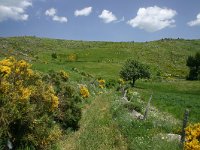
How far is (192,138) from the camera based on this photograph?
14336 millimetres

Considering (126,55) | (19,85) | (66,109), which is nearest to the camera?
(19,85)

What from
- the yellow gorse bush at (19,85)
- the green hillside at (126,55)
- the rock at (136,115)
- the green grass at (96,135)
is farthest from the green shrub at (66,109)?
the green hillside at (126,55)

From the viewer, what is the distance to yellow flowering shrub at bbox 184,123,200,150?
43.5ft

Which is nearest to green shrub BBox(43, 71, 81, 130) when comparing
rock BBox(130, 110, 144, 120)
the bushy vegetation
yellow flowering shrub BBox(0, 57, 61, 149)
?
the bushy vegetation

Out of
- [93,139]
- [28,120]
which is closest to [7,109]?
[28,120]

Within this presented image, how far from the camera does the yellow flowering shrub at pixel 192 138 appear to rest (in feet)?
43.5

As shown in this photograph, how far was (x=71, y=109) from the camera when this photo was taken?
18.6 metres

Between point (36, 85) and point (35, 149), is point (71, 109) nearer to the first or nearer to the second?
point (36, 85)

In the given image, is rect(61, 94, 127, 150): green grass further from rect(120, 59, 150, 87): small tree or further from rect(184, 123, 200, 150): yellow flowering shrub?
rect(120, 59, 150, 87): small tree

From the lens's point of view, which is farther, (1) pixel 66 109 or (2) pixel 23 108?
(1) pixel 66 109

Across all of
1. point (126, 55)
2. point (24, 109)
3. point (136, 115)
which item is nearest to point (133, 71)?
point (136, 115)

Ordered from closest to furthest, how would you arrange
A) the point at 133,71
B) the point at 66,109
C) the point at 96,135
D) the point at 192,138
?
1. the point at 192,138
2. the point at 96,135
3. the point at 66,109
4. the point at 133,71

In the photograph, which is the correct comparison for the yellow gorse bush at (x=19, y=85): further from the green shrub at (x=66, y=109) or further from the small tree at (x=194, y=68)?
the small tree at (x=194, y=68)

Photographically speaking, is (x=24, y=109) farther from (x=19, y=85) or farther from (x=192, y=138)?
(x=192, y=138)
